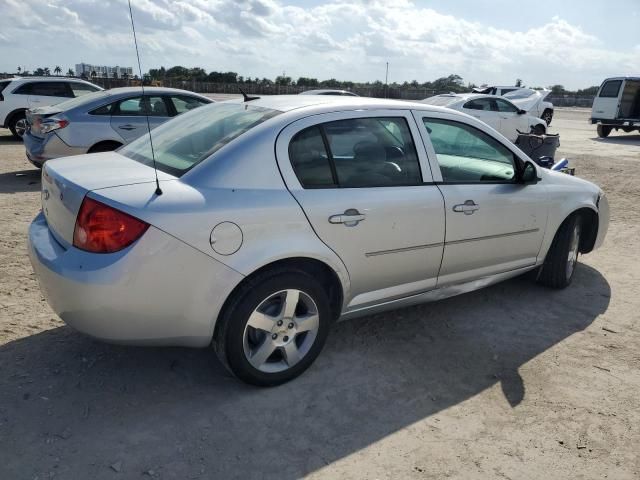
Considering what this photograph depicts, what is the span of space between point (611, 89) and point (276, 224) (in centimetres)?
2066

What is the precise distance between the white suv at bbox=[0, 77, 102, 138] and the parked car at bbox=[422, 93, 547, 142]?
29.5 feet

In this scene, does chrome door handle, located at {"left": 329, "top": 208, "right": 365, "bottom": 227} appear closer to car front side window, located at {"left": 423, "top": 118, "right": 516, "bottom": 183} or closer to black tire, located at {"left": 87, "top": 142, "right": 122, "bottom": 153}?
car front side window, located at {"left": 423, "top": 118, "right": 516, "bottom": 183}

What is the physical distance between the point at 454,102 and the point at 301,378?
12328mm

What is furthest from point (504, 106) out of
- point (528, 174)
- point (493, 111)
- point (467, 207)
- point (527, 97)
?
point (467, 207)

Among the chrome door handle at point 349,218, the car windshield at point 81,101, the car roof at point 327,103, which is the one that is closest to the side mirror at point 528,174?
the car roof at point 327,103

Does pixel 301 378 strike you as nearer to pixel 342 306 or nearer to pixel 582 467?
pixel 342 306

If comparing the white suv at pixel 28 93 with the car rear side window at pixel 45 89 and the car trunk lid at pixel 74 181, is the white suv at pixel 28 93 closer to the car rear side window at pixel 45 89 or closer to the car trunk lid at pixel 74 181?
the car rear side window at pixel 45 89

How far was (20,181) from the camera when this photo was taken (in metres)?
8.63

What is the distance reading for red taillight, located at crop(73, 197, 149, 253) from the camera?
2.59m

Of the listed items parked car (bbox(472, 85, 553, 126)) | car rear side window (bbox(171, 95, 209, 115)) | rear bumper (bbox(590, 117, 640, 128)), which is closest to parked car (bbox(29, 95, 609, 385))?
car rear side window (bbox(171, 95, 209, 115))

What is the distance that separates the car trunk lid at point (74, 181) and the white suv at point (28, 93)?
10820 mm

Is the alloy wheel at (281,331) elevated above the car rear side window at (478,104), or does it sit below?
above

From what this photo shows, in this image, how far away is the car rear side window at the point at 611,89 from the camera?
1938cm

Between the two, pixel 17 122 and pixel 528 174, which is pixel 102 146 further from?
pixel 17 122
